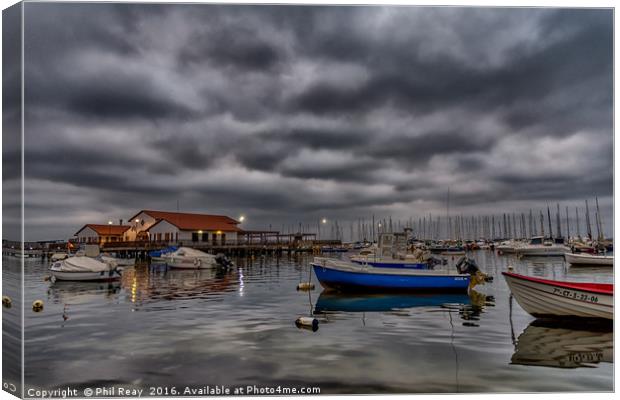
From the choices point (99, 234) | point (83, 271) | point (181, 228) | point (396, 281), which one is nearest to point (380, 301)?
point (396, 281)

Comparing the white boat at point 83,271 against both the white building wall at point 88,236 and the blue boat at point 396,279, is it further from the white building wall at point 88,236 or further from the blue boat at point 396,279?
the white building wall at point 88,236

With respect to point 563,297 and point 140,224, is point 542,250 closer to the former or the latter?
point 563,297

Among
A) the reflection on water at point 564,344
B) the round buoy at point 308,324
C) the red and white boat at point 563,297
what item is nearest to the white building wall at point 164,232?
the round buoy at point 308,324

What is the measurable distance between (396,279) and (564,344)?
10.1 metres

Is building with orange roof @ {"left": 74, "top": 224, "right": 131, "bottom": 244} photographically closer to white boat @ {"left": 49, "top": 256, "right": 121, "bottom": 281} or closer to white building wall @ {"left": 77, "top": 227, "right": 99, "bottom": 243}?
white building wall @ {"left": 77, "top": 227, "right": 99, "bottom": 243}

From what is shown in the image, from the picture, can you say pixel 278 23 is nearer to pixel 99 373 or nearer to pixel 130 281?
pixel 99 373

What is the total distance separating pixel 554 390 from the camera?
8109 mm

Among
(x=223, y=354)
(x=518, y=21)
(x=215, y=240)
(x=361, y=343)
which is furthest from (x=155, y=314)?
(x=215, y=240)

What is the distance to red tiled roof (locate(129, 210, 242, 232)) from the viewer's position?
58.8 m

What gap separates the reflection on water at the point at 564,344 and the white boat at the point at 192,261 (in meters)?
29.1

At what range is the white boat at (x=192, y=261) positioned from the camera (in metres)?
38.9

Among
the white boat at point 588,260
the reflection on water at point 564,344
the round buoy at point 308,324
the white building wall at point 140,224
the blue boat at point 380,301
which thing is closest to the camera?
the reflection on water at point 564,344

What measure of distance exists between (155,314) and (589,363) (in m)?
13.6

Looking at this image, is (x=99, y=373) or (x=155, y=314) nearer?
(x=99, y=373)
